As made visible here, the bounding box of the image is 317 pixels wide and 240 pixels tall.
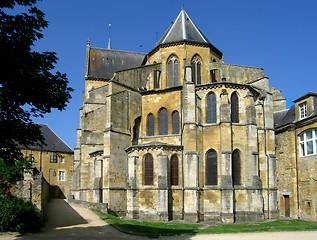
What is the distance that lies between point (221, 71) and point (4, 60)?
24.3 metres

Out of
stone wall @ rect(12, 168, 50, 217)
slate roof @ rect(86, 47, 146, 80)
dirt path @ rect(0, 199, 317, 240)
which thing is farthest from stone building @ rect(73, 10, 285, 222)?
stone wall @ rect(12, 168, 50, 217)

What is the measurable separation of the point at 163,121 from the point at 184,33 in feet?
28.0

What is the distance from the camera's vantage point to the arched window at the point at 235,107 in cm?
2867

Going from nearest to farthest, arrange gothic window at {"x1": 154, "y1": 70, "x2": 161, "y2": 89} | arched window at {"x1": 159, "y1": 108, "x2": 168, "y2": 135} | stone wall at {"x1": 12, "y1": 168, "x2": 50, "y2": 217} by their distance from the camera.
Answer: stone wall at {"x1": 12, "y1": 168, "x2": 50, "y2": 217}, arched window at {"x1": 159, "y1": 108, "x2": 168, "y2": 135}, gothic window at {"x1": 154, "y1": 70, "x2": 161, "y2": 89}

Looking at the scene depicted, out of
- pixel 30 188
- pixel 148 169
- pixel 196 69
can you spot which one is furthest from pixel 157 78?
pixel 30 188

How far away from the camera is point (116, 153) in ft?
94.9

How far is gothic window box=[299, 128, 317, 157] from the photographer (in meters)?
25.1

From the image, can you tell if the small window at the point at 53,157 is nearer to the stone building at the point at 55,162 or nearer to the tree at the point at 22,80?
the stone building at the point at 55,162

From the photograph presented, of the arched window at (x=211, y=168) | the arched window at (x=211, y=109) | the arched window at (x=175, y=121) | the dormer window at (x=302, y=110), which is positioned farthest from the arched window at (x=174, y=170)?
the dormer window at (x=302, y=110)

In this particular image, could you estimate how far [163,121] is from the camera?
30.7m

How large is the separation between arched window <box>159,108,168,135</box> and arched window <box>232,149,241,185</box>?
5.88 metres

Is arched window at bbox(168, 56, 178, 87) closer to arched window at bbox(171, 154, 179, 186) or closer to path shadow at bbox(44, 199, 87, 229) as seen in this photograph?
arched window at bbox(171, 154, 179, 186)

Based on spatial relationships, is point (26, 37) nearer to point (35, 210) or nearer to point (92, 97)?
point (35, 210)

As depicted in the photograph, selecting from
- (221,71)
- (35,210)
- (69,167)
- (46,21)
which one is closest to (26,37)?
→ (46,21)
